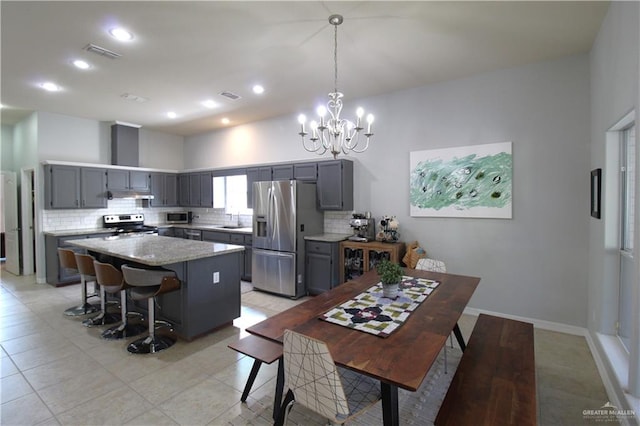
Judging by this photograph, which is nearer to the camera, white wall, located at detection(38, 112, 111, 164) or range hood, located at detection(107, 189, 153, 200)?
white wall, located at detection(38, 112, 111, 164)

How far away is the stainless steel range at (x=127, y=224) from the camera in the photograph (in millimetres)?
Answer: 6055

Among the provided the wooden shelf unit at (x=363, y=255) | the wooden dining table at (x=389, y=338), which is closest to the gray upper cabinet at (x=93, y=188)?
the wooden shelf unit at (x=363, y=255)

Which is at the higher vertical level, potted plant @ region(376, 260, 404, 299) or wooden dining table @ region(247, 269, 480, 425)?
potted plant @ region(376, 260, 404, 299)

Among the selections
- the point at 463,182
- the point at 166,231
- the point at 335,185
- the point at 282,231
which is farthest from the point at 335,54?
the point at 166,231

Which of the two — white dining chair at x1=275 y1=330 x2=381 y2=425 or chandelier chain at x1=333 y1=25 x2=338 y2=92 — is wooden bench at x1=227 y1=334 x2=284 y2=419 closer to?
white dining chair at x1=275 y1=330 x2=381 y2=425

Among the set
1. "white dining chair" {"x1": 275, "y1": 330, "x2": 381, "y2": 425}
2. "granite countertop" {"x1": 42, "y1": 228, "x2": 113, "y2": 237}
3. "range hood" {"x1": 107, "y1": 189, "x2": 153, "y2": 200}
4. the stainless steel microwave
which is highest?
"range hood" {"x1": 107, "y1": 189, "x2": 153, "y2": 200}

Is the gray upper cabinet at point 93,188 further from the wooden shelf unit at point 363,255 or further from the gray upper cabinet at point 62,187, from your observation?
the wooden shelf unit at point 363,255

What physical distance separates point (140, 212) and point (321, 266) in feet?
15.2

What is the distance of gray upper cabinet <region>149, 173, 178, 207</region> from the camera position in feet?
22.5

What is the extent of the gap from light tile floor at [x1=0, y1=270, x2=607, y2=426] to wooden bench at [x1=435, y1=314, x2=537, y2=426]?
493 millimetres

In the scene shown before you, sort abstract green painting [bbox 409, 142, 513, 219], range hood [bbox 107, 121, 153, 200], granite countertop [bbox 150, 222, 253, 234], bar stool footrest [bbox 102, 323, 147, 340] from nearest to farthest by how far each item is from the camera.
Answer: bar stool footrest [bbox 102, 323, 147, 340] < abstract green painting [bbox 409, 142, 513, 219] < granite countertop [bbox 150, 222, 253, 234] < range hood [bbox 107, 121, 153, 200]

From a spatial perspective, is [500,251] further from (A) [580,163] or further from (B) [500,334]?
(B) [500,334]

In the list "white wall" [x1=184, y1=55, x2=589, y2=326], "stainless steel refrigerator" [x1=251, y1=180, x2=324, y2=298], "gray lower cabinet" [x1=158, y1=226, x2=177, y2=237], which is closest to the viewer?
"white wall" [x1=184, y1=55, x2=589, y2=326]

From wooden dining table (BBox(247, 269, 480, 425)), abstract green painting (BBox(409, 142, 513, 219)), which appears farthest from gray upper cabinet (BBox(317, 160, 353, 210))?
wooden dining table (BBox(247, 269, 480, 425))
